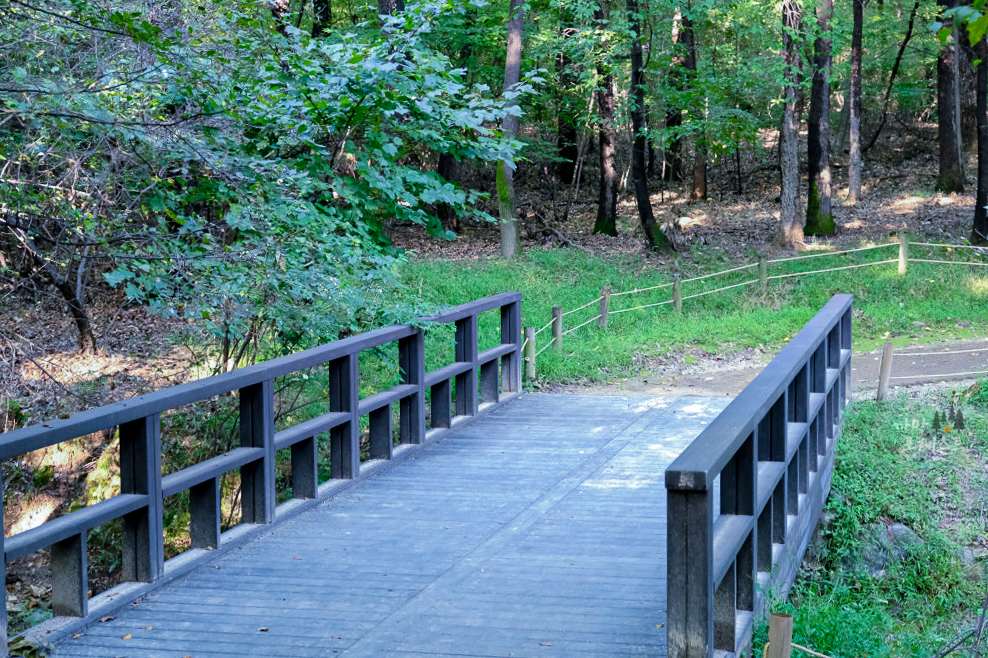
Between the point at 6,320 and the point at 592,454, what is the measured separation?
781 centimetres

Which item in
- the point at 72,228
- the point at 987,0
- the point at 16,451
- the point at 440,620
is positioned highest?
the point at 987,0

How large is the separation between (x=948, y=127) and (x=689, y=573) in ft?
82.6

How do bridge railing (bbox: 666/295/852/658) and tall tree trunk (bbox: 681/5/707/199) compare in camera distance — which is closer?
bridge railing (bbox: 666/295/852/658)

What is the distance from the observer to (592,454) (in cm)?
762

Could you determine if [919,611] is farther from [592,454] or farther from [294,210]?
[294,210]

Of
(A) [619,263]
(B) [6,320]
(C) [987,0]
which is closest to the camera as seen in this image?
(C) [987,0]

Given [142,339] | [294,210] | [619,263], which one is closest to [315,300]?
[294,210]

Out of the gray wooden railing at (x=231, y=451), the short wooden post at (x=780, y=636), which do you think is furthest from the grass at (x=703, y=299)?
the short wooden post at (x=780, y=636)

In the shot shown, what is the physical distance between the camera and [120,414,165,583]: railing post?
4.75 m

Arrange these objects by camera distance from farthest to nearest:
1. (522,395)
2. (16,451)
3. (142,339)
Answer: (142,339) < (522,395) < (16,451)

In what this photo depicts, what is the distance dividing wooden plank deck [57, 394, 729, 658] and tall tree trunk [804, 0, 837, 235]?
16.6 metres

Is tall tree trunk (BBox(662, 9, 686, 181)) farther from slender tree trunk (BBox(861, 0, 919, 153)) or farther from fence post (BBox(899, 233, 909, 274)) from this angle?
fence post (BBox(899, 233, 909, 274))

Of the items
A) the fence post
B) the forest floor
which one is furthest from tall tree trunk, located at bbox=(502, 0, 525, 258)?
the fence post

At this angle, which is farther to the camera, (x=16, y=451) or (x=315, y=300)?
(x=315, y=300)
